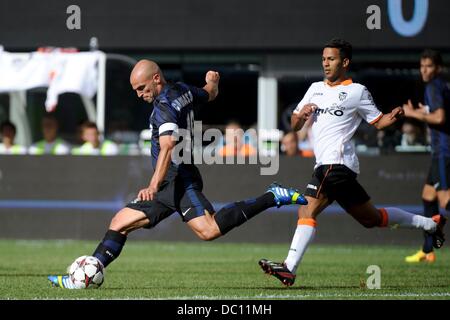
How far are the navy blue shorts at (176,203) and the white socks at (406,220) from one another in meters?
2.06

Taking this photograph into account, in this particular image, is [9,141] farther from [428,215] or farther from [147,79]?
[147,79]

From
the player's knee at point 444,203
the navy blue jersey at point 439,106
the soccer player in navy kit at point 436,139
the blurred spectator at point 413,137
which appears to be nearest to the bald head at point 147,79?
the soccer player in navy kit at point 436,139

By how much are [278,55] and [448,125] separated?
511 centimetres

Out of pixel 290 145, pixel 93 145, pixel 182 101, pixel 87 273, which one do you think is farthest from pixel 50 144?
pixel 182 101

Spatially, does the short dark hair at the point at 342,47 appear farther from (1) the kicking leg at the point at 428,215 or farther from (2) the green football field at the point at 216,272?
(1) the kicking leg at the point at 428,215

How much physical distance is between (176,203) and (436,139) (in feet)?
17.8

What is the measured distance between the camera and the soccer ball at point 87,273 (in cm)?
1026

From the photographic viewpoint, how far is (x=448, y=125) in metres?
14.5

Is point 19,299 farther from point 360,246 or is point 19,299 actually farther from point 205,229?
point 360,246

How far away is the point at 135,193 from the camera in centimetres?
1823

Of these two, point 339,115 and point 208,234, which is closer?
point 208,234

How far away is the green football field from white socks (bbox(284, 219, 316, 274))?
0.26m
